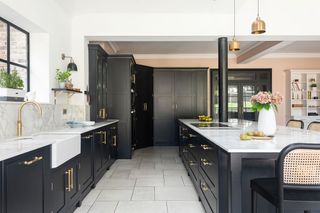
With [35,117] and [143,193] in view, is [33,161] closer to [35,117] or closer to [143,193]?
[35,117]

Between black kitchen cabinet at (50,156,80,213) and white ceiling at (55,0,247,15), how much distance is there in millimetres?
2601

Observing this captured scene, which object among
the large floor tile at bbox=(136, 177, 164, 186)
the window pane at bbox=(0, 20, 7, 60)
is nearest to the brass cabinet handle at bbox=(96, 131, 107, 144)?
the large floor tile at bbox=(136, 177, 164, 186)

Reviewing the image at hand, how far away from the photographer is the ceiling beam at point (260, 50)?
6.07m

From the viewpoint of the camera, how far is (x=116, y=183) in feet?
13.8

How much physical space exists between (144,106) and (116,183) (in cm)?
391

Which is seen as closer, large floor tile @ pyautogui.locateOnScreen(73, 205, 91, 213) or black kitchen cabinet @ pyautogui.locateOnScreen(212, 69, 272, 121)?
large floor tile @ pyautogui.locateOnScreen(73, 205, 91, 213)

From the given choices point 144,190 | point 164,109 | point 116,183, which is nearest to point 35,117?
point 116,183

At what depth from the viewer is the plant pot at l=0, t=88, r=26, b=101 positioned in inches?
100

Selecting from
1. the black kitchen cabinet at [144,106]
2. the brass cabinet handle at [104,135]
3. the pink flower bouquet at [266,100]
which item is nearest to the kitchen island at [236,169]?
the pink flower bouquet at [266,100]

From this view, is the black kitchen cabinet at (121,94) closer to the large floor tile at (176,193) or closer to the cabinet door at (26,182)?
the large floor tile at (176,193)

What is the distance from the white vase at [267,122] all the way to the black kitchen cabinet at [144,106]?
16.7 feet

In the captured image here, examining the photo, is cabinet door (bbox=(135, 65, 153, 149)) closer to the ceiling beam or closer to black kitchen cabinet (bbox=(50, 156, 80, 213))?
the ceiling beam

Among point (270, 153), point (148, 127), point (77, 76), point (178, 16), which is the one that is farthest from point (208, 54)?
point (270, 153)

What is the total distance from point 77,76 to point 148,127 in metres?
3.59
